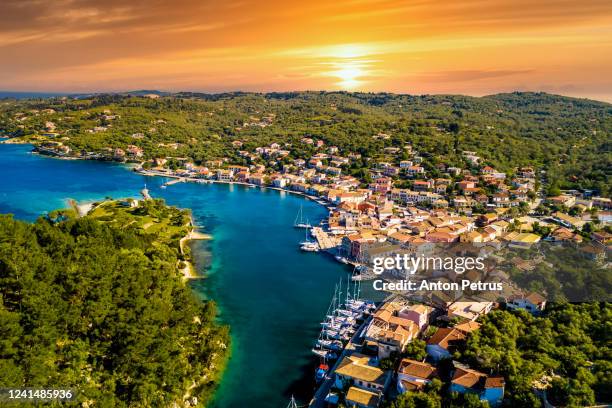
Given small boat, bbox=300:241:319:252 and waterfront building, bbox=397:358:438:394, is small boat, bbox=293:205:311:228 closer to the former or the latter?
small boat, bbox=300:241:319:252

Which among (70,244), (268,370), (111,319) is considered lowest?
(268,370)

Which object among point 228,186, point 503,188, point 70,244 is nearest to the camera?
point 70,244

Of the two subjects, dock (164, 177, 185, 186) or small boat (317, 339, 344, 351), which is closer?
small boat (317, 339, 344, 351)

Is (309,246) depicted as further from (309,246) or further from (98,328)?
(98,328)

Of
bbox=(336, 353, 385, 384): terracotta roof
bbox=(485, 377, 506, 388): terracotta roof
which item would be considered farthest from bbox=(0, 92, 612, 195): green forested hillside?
bbox=(336, 353, 385, 384): terracotta roof

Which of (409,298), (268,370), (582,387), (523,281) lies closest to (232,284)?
(268,370)

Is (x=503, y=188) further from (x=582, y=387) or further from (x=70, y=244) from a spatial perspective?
(x=70, y=244)

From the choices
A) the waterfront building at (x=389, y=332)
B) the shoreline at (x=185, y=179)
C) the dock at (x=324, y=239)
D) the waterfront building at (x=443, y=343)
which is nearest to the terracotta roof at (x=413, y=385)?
the waterfront building at (x=389, y=332)
